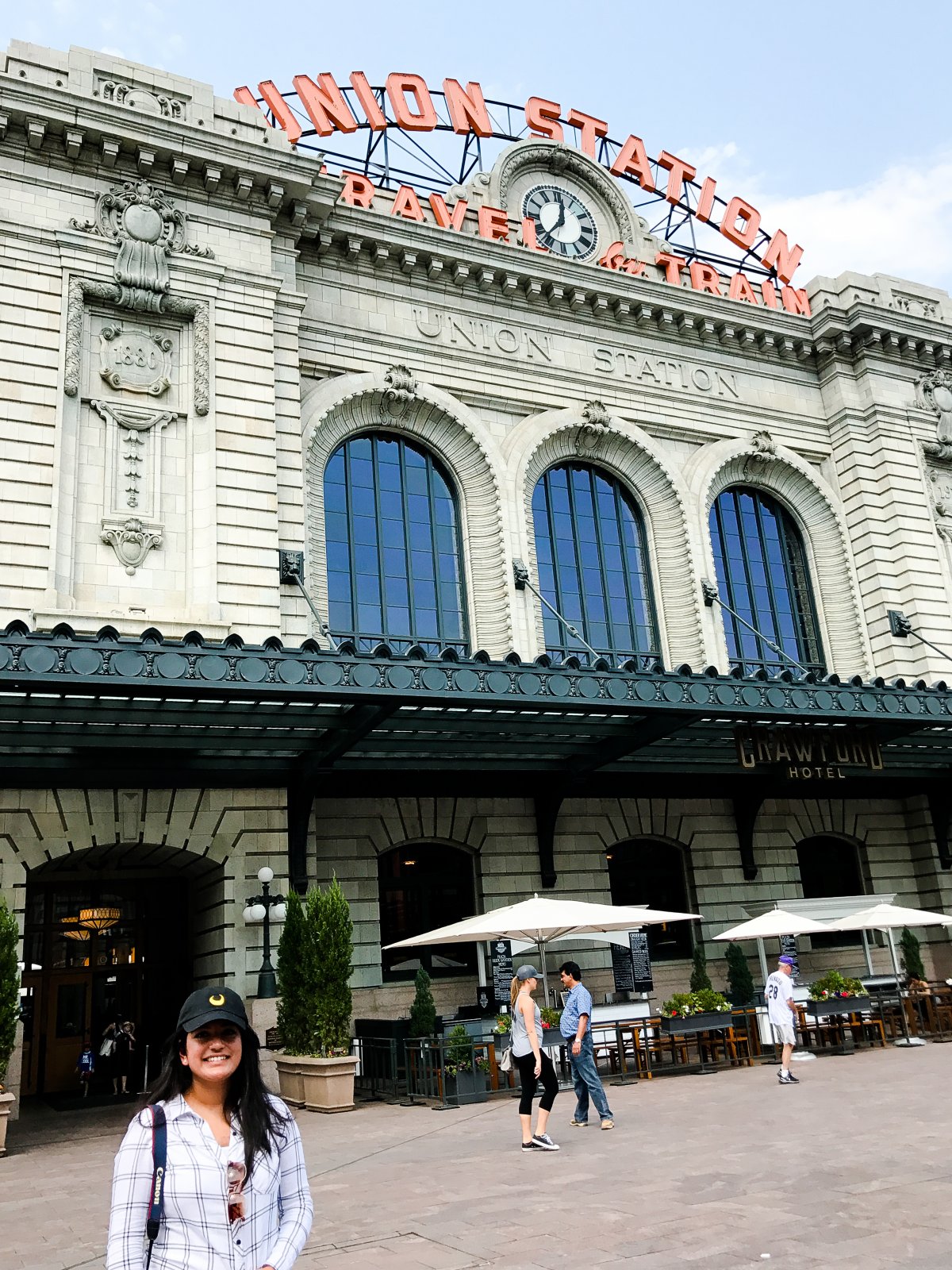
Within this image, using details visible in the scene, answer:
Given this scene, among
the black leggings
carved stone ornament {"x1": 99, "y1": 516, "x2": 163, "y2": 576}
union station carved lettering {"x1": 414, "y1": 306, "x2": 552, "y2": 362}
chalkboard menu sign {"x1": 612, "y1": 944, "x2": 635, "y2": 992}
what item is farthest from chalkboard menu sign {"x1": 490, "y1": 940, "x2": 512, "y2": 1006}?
union station carved lettering {"x1": 414, "y1": 306, "x2": 552, "y2": 362}

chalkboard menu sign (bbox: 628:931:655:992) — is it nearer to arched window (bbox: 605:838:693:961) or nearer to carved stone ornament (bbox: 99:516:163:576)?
arched window (bbox: 605:838:693:961)

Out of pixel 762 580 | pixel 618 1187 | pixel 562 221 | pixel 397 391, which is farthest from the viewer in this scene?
pixel 562 221

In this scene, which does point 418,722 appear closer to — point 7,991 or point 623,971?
point 623,971

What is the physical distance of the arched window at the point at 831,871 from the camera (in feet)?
93.5

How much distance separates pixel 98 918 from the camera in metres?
23.4

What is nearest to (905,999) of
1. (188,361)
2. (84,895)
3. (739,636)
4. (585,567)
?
(739,636)

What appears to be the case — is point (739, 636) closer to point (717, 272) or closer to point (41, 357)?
point (717, 272)

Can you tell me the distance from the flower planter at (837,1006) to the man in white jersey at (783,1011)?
2341 mm

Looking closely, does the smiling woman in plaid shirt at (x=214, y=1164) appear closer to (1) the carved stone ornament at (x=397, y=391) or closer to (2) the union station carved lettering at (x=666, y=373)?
(1) the carved stone ornament at (x=397, y=391)

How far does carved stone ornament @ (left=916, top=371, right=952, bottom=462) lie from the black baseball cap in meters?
32.0

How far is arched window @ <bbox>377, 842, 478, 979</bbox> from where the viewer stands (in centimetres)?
2294

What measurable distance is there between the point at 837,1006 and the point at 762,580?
504 inches

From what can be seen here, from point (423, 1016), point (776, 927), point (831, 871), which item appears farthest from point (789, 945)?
point (423, 1016)

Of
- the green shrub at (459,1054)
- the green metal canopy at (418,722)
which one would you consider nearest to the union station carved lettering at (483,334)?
the green metal canopy at (418,722)
